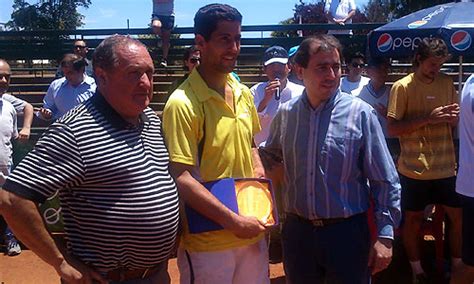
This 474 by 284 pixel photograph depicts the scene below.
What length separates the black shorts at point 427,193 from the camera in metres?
5.27

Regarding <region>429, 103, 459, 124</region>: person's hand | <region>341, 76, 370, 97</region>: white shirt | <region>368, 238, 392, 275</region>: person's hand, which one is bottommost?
→ <region>368, 238, 392, 275</region>: person's hand

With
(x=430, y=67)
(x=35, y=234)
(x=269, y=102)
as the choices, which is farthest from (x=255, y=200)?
(x=269, y=102)

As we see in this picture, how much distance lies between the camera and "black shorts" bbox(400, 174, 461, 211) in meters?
5.27

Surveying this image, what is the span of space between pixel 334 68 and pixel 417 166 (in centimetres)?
235

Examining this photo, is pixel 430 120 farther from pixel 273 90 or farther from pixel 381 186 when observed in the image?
pixel 381 186

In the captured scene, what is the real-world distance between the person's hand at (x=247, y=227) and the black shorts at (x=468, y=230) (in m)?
1.75

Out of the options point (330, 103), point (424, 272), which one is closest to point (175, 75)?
point (424, 272)

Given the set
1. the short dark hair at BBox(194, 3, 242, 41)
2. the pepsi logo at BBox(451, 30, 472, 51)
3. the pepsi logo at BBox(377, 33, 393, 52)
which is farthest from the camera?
the pepsi logo at BBox(377, 33, 393, 52)

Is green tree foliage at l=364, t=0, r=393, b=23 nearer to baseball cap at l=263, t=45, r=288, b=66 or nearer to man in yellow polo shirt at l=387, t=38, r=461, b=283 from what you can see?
baseball cap at l=263, t=45, r=288, b=66

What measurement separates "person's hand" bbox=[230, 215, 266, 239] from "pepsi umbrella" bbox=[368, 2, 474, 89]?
3463 millimetres

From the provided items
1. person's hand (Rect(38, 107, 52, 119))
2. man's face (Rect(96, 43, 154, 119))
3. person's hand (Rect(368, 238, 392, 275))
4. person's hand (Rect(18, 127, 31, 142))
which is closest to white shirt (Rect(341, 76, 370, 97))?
person's hand (Rect(38, 107, 52, 119))

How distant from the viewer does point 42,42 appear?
1652cm

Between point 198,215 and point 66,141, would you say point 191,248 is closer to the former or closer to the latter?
point 198,215

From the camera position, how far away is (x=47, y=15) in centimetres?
4053
